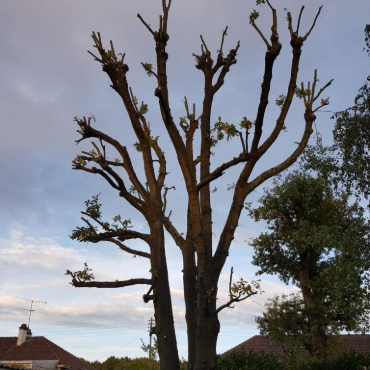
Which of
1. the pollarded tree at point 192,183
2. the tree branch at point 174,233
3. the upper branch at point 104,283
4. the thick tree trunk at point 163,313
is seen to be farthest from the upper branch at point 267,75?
the upper branch at point 104,283

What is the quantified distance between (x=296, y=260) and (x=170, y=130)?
15.7 m

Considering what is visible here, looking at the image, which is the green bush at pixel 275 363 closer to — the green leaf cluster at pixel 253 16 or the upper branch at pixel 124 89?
the upper branch at pixel 124 89

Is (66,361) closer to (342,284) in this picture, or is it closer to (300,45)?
(342,284)

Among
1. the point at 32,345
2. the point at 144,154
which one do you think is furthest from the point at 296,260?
the point at 32,345

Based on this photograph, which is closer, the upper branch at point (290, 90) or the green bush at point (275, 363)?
the upper branch at point (290, 90)

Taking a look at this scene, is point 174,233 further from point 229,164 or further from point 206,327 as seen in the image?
point 206,327

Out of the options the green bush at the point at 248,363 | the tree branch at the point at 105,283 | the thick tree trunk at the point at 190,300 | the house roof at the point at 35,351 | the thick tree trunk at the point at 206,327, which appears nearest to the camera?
the thick tree trunk at the point at 206,327

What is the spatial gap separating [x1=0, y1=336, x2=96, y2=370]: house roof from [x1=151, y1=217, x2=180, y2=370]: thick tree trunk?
27.3 meters

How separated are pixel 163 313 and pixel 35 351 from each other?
96.1 feet

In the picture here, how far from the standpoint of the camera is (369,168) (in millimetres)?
14086

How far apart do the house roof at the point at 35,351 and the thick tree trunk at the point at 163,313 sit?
89.6 feet

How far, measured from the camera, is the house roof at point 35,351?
3394 cm

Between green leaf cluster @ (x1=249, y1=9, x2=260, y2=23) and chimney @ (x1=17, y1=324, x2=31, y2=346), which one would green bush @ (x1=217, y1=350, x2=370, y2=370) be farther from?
chimney @ (x1=17, y1=324, x2=31, y2=346)

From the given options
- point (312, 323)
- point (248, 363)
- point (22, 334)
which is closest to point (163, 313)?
point (248, 363)
